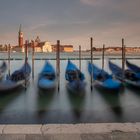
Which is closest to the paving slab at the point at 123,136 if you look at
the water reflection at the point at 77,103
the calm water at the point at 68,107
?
the calm water at the point at 68,107

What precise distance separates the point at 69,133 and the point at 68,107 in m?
7.12

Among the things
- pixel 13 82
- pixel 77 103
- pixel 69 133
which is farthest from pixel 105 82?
pixel 69 133

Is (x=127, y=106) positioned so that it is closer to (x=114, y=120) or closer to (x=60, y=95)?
(x=114, y=120)

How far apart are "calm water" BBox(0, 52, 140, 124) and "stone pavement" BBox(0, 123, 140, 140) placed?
474 cm

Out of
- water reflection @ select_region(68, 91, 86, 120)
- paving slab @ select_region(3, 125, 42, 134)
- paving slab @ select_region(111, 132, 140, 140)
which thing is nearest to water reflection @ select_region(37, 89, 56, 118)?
water reflection @ select_region(68, 91, 86, 120)

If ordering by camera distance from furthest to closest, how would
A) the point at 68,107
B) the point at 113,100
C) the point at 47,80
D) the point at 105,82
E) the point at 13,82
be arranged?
the point at 13,82, the point at 47,80, the point at 105,82, the point at 113,100, the point at 68,107

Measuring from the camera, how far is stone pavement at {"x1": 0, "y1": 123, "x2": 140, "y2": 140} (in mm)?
3182

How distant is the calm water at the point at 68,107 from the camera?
8438mm

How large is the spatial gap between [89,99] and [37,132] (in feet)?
29.1

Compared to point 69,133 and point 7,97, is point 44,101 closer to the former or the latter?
point 7,97

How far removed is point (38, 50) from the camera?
331 feet

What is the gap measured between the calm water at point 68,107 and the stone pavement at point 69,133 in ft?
15.6

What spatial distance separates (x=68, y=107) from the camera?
10.3m

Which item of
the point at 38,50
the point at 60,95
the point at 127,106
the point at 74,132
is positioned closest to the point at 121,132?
the point at 74,132
